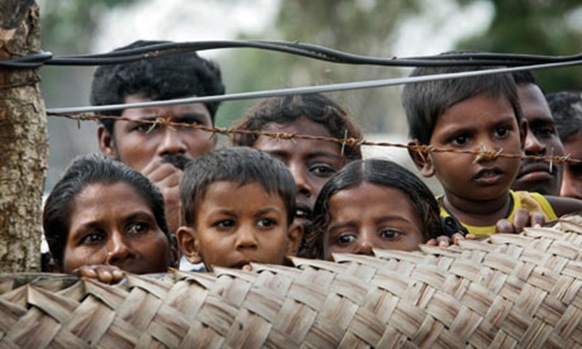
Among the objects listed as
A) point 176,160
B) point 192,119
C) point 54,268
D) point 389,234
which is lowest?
point 54,268

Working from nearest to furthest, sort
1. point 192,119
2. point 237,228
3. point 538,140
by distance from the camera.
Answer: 1. point 237,228
2. point 538,140
3. point 192,119

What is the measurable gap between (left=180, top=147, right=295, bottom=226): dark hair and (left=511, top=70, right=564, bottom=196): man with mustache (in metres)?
1.31

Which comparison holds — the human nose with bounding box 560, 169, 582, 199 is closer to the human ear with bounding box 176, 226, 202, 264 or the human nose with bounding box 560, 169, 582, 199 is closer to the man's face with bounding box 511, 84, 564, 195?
the man's face with bounding box 511, 84, 564, 195

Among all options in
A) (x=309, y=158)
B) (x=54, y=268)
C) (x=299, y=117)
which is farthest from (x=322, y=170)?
(x=54, y=268)

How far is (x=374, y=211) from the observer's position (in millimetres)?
3225

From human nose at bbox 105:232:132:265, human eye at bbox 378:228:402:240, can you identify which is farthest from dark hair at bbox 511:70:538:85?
human nose at bbox 105:232:132:265

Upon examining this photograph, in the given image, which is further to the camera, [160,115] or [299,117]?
[160,115]

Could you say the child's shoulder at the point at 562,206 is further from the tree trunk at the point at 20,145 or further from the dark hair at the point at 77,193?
the tree trunk at the point at 20,145

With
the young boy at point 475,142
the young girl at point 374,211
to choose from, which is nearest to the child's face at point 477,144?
the young boy at point 475,142

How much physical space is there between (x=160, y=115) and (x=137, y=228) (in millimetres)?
1222

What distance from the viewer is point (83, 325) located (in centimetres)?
193

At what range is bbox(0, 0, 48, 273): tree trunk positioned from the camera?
218 cm

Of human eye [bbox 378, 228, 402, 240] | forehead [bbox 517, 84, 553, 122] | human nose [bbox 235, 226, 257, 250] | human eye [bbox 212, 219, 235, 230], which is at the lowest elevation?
human nose [bbox 235, 226, 257, 250]

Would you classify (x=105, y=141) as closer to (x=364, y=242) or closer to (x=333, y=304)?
(x=364, y=242)
